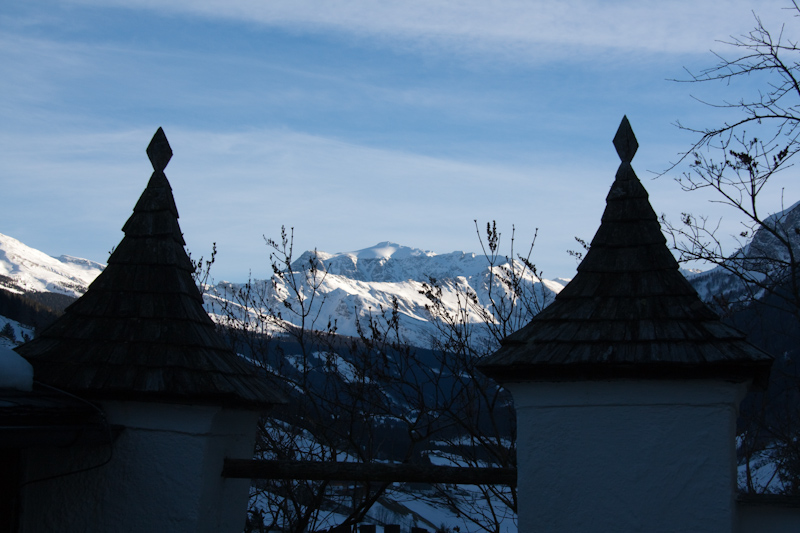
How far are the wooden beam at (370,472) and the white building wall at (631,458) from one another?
0.32m

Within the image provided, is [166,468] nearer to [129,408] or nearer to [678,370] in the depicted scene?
[129,408]

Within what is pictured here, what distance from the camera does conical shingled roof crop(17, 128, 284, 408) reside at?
4109mm

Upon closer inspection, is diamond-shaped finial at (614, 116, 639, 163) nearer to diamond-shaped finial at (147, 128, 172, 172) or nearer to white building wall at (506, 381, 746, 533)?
white building wall at (506, 381, 746, 533)

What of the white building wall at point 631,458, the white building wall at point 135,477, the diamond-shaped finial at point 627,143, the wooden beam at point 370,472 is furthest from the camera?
the diamond-shaped finial at point 627,143

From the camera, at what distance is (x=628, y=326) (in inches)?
157

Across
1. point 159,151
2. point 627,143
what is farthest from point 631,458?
point 159,151

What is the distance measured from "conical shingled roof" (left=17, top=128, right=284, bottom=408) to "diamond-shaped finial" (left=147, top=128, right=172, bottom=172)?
11 cm

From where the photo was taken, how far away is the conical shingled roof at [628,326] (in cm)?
373

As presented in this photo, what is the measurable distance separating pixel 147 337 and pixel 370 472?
5.10 feet

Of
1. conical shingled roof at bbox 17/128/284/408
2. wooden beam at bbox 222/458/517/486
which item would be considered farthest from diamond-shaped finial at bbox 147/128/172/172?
wooden beam at bbox 222/458/517/486

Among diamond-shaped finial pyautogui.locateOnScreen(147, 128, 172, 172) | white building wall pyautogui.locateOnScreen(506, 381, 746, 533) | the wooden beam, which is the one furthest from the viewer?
diamond-shaped finial pyautogui.locateOnScreen(147, 128, 172, 172)

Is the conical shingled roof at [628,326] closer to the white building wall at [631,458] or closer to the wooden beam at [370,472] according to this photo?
the white building wall at [631,458]

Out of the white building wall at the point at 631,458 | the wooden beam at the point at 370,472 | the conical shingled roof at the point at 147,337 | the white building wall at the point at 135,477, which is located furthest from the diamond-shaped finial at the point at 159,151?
the white building wall at the point at 631,458

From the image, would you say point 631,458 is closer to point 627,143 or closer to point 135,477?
point 627,143
